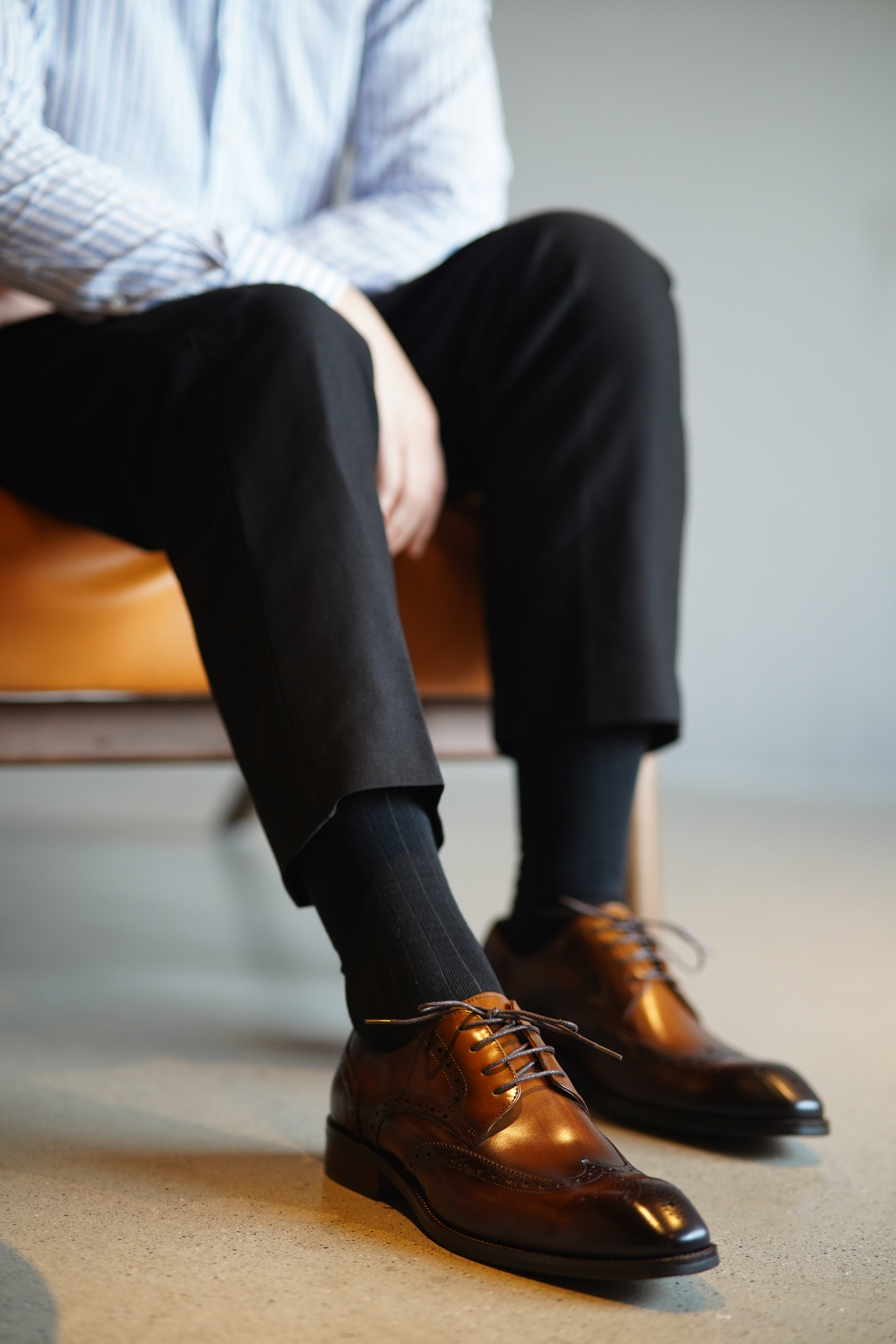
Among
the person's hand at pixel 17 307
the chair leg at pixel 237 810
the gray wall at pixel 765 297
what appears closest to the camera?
the person's hand at pixel 17 307

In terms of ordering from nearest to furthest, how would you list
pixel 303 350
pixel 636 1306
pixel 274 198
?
pixel 636 1306, pixel 303 350, pixel 274 198

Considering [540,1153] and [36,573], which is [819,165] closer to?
[36,573]

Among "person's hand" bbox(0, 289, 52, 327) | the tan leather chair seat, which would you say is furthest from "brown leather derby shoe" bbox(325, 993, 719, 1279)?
"person's hand" bbox(0, 289, 52, 327)

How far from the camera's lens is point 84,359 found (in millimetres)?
602

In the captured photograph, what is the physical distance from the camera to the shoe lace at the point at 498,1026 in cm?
42

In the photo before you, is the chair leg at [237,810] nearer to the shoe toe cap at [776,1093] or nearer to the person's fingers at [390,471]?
the person's fingers at [390,471]

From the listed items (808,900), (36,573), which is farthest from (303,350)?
(808,900)

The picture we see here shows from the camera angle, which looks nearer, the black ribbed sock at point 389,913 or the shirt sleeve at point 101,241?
the black ribbed sock at point 389,913

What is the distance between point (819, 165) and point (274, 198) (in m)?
2.21

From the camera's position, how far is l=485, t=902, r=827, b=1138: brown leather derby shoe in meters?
0.52

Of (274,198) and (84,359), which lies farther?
(274,198)

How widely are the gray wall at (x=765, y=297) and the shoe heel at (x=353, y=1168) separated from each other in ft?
7.09

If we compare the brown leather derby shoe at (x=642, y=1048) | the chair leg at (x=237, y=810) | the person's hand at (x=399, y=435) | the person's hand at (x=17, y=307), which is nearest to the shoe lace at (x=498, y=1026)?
the brown leather derby shoe at (x=642, y=1048)

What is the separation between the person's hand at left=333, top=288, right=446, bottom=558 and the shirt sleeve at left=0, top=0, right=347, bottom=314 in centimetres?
3
